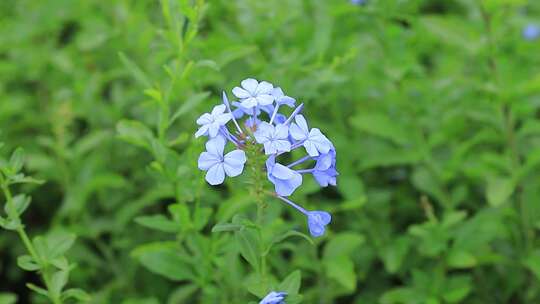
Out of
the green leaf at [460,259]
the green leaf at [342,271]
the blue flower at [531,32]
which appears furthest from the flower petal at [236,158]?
the blue flower at [531,32]

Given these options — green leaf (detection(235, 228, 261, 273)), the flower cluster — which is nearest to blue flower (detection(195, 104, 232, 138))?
the flower cluster

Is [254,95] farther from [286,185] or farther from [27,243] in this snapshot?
[27,243]

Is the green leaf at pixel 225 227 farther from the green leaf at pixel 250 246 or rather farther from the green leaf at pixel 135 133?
the green leaf at pixel 135 133

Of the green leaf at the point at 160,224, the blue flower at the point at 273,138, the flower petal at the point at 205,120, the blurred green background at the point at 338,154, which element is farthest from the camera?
the blurred green background at the point at 338,154

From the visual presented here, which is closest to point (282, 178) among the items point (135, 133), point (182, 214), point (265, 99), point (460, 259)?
point (265, 99)

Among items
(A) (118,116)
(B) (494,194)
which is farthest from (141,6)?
(B) (494,194)

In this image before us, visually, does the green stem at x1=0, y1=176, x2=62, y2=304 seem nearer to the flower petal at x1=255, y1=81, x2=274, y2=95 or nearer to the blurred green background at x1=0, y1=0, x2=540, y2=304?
the blurred green background at x1=0, y1=0, x2=540, y2=304
